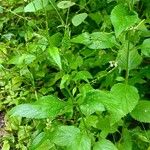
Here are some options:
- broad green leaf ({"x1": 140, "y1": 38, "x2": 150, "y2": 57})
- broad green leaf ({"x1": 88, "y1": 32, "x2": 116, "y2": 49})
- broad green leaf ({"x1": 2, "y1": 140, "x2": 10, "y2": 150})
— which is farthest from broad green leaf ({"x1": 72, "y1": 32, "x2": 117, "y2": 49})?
broad green leaf ({"x1": 2, "y1": 140, "x2": 10, "y2": 150})

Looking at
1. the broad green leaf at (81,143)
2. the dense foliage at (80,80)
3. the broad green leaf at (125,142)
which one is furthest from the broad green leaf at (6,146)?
the broad green leaf at (81,143)

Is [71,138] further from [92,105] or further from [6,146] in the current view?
[6,146]

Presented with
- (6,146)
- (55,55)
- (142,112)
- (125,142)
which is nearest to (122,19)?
(55,55)

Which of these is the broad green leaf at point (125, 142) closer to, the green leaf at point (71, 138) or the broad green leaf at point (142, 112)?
the broad green leaf at point (142, 112)

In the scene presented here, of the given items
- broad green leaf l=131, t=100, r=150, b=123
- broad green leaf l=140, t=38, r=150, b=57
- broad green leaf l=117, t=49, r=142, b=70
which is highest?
broad green leaf l=140, t=38, r=150, b=57

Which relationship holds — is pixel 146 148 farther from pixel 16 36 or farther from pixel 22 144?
pixel 16 36

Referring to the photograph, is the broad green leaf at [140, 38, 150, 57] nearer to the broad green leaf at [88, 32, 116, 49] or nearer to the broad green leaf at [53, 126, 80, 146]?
the broad green leaf at [88, 32, 116, 49]

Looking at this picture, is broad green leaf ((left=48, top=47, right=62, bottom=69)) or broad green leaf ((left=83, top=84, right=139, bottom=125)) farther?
broad green leaf ((left=48, top=47, right=62, bottom=69))

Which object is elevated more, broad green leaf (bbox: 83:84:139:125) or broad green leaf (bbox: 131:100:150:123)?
broad green leaf (bbox: 83:84:139:125)

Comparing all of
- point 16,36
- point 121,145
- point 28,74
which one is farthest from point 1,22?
point 121,145
